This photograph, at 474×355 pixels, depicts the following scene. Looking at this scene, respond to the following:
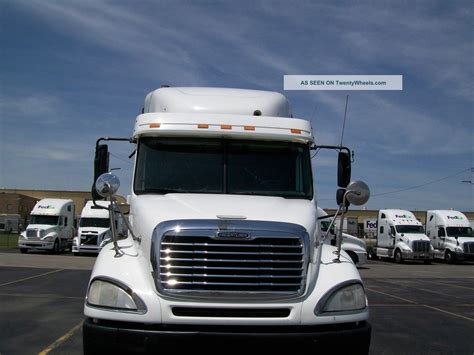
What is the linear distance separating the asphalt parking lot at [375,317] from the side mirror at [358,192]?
2.57 metres

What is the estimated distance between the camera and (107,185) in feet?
17.7

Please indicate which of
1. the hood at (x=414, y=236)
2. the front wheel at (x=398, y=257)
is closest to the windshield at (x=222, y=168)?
the hood at (x=414, y=236)

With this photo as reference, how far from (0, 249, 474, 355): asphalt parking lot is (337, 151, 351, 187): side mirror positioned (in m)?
2.30

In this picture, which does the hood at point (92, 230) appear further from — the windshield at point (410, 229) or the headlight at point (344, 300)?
the headlight at point (344, 300)

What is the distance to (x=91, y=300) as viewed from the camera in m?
4.72

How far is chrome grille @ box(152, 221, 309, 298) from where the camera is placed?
464 cm

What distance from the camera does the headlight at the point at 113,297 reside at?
4.58 metres

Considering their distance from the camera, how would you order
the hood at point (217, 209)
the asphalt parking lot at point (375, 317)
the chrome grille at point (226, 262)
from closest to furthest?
the chrome grille at point (226, 262) < the hood at point (217, 209) < the asphalt parking lot at point (375, 317)

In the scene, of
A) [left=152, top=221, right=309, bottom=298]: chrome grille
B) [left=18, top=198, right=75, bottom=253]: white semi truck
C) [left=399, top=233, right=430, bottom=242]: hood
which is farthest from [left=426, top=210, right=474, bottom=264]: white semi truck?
[left=152, top=221, right=309, bottom=298]: chrome grille

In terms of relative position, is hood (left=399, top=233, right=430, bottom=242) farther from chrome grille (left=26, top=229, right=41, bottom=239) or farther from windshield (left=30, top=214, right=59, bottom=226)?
chrome grille (left=26, top=229, right=41, bottom=239)

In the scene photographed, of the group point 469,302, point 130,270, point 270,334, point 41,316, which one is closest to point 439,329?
point 469,302

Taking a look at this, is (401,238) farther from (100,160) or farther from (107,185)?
(107,185)

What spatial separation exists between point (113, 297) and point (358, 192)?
8.56 feet

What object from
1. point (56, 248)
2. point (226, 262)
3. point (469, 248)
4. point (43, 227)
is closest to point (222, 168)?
point (226, 262)
